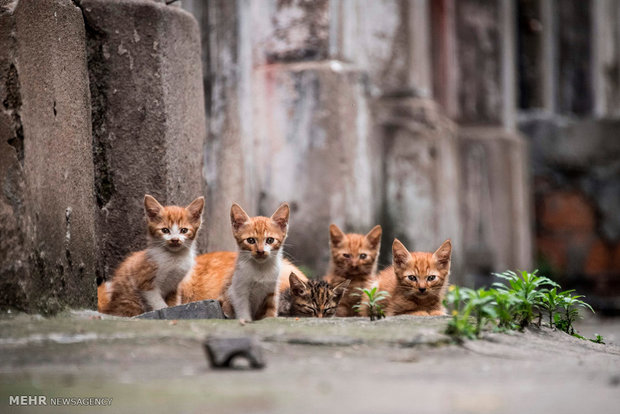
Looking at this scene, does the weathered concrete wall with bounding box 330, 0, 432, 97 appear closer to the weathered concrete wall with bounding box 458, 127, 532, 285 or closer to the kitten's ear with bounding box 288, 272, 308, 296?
the weathered concrete wall with bounding box 458, 127, 532, 285

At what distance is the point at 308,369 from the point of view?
123 inches

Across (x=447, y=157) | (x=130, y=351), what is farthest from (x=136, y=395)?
(x=447, y=157)

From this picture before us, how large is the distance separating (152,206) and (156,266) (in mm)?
322

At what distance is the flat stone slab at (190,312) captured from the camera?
4402mm

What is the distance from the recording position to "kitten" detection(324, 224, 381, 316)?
5750 millimetres

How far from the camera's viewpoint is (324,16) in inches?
292

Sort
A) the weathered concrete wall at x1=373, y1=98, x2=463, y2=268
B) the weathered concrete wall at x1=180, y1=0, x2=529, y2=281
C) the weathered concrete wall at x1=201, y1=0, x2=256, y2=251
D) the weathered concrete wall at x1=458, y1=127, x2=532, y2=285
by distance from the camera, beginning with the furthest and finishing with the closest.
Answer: the weathered concrete wall at x1=458, y1=127, x2=532, y2=285, the weathered concrete wall at x1=373, y1=98, x2=463, y2=268, the weathered concrete wall at x1=180, y1=0, x2=529, y2=281, the weathered concrete wall at x1=201, y1=0, x2=256, y2=251

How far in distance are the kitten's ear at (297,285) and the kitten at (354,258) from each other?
0.54m

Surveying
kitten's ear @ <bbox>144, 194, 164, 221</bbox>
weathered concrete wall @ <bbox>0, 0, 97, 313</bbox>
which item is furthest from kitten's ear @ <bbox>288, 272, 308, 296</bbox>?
weathered concrete wall @ <bbox>0, 0, 97, 313</bbox>

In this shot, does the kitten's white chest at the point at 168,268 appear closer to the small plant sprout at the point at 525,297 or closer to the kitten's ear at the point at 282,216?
the kitten's ear at the point at 282,216

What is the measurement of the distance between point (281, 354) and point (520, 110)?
32.0 feet

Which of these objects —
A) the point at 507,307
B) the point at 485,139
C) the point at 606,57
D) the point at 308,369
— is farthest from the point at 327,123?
the point at 606,57

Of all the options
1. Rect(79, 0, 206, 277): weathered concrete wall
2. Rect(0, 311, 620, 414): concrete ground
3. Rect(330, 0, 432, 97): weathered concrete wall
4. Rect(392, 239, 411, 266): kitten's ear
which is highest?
Rect(330, 0, 432, 97): weathered concrete wall

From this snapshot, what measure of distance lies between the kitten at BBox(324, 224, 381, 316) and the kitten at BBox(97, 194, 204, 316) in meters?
1.18
